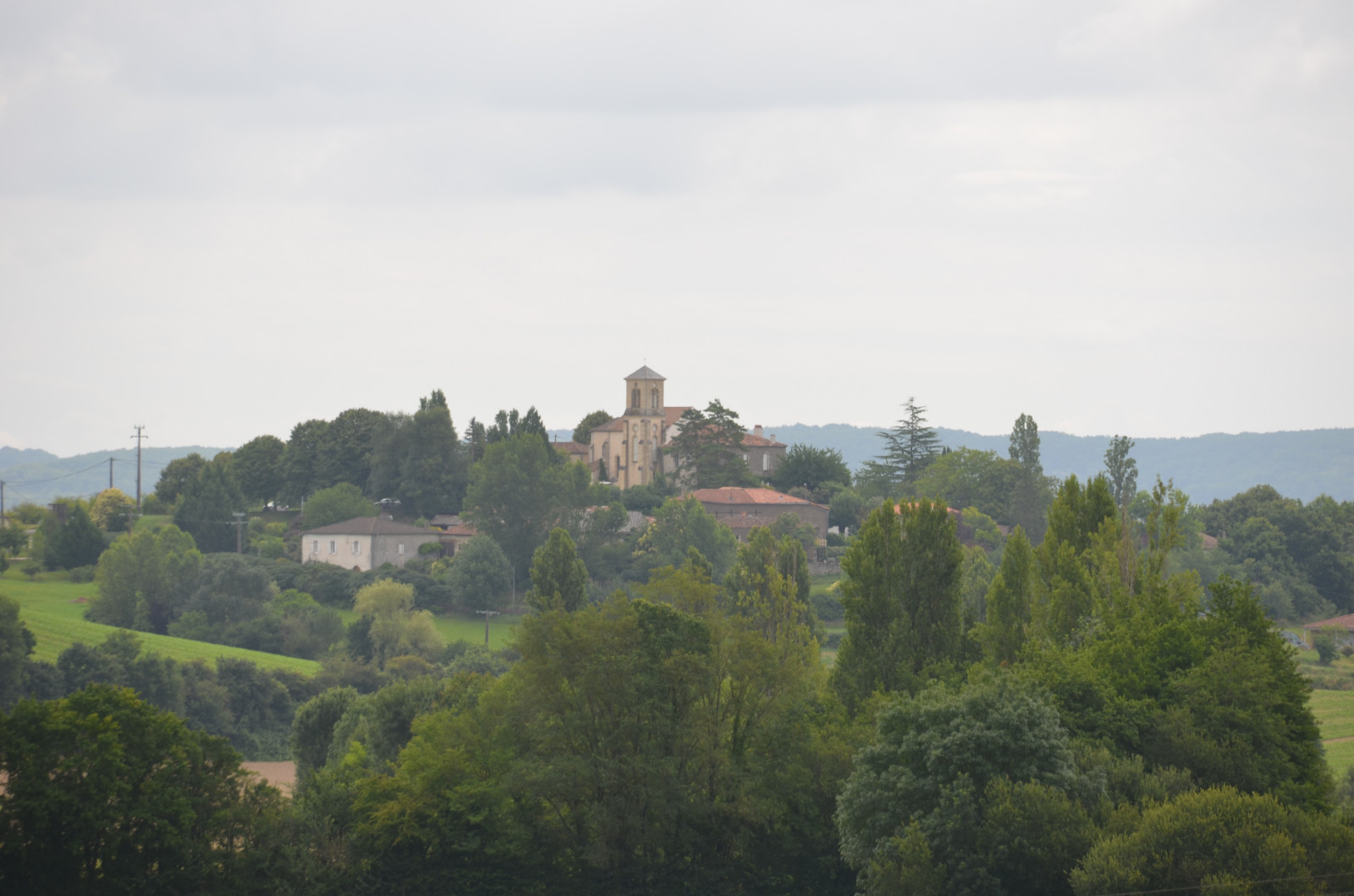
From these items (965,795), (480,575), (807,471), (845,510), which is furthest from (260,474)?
(965,795)

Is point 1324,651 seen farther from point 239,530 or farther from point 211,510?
point 211,510

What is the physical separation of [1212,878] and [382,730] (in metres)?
26.7

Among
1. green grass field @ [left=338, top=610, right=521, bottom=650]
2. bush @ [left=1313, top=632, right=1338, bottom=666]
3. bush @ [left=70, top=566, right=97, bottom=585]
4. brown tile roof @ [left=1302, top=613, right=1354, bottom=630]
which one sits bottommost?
bush @ [left=1313, top=632, right=1338, bottom=666]

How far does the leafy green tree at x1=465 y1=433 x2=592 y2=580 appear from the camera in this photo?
91.8 metres

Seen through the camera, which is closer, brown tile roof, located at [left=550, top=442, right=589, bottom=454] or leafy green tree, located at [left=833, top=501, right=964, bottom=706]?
leafy green tree, located at [left=833, top=501, right=964, bottom=706]

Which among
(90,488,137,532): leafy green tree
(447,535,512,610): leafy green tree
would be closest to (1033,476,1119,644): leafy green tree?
(447,535,512,610): leafy green tree

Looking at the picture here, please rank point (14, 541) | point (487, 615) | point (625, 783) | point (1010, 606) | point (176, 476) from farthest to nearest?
point (176, 476) → point (14, 541) → point (487, 615) → point (1010, 606) → point (625, 783)

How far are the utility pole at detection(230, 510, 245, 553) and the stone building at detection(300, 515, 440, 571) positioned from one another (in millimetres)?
4357

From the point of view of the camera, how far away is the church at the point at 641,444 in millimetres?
109188

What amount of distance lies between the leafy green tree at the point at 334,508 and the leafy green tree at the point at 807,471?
33.2 m

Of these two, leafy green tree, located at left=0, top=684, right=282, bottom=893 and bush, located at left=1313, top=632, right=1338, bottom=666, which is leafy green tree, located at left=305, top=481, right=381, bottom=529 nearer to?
bush, located at left=1313, top=632, right=1338, bottom=666

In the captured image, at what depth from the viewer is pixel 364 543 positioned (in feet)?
297

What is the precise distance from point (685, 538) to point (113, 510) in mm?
52252

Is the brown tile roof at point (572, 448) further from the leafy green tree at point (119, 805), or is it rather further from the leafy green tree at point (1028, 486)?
the leafy green tree at point (119, 805)
